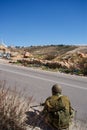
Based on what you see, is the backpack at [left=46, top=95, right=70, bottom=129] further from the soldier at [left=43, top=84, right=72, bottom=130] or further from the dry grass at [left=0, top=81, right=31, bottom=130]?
the dry grass at [left=0, top=81, right=31, bottom=130]

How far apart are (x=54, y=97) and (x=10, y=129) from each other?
1.59 m

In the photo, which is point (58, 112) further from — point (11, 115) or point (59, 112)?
point (11, 115)

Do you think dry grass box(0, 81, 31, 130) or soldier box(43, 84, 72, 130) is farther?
soldier box(43, 84, 72, 130)

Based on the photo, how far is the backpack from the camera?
717 centimetres

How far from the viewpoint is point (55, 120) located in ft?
23.8

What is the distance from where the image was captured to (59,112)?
23.5ft

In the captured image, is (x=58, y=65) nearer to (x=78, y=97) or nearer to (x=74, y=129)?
(x=78, y=97)

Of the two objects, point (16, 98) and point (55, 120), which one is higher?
point (16, 98)

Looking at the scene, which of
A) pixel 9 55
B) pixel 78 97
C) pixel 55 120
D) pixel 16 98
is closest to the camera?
pixel 16 98

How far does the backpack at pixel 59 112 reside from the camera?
282 inches

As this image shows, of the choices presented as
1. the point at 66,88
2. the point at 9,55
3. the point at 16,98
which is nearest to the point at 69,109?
the point at 16,98

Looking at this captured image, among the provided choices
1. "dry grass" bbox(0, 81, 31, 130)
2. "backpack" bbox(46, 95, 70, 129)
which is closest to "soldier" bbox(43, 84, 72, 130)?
"backpack" bbox(46, 95, 70, 129)

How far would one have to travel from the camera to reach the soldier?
717 cm

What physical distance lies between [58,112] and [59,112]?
0.02m
